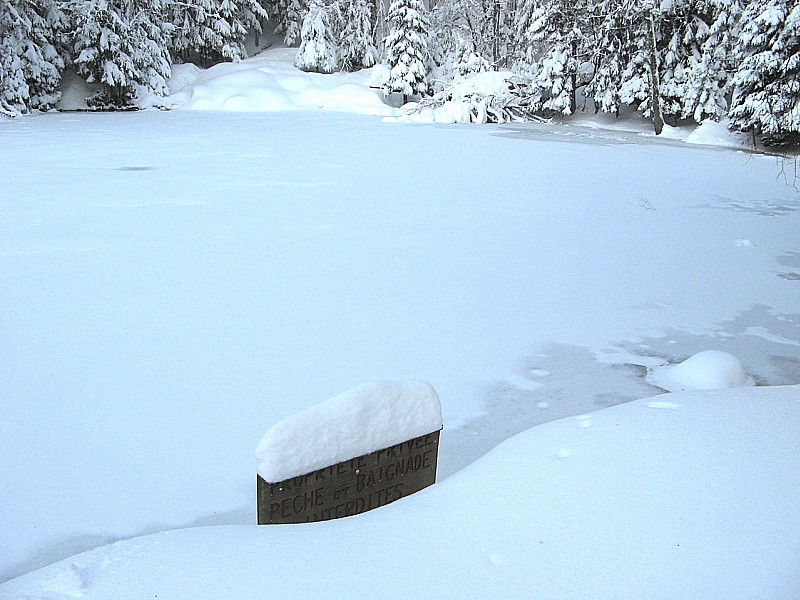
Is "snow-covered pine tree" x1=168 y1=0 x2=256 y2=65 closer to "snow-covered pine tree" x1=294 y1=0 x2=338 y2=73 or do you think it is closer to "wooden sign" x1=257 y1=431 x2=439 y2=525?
"snow-covered pine tree" x1=294 y1=0 x2=338 y2=73

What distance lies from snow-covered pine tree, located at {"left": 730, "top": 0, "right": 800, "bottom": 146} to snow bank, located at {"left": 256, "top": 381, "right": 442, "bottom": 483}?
16201 mm

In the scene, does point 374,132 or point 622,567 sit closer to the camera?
point 622,567

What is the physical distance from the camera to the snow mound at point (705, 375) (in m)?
4.22

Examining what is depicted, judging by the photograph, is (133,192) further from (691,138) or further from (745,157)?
(691,138)

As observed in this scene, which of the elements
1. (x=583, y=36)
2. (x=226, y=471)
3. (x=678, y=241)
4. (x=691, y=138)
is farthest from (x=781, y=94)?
(x=226, y=471)

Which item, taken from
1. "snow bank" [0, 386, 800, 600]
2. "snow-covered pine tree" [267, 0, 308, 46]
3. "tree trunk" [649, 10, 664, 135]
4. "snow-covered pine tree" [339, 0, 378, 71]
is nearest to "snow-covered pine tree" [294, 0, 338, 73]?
"snow-covered pine tree" [339, 0, 378, 71]

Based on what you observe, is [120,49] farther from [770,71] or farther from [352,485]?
[352,485]

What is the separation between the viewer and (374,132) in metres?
19.6

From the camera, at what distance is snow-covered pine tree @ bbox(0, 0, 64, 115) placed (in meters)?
23.6

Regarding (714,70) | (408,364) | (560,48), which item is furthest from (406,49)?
(408,364)

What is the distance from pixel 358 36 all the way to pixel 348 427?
33.5m

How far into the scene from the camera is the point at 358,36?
109 ft

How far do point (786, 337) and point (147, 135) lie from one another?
51.3 ft

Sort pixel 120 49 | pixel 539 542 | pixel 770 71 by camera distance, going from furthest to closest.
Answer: pixel 120 49 → pixel 770 71 → pixel 539 542
